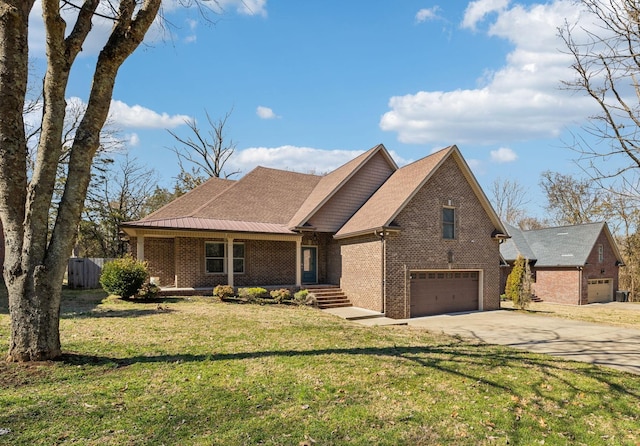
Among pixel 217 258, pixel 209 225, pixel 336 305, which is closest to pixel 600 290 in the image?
pixel 336 305

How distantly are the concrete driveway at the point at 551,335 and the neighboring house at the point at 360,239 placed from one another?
1625mm

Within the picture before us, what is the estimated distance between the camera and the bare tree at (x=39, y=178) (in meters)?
5.42

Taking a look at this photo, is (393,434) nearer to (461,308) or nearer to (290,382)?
(290,382)

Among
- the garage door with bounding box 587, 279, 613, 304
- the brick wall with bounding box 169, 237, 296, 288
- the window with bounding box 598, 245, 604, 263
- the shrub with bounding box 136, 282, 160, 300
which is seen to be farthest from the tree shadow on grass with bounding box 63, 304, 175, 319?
the window with bounding box 598, 245, 604, 263

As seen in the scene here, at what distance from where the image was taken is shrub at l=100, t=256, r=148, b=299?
12.7 meters

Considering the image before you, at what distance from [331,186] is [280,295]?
6.55 metres

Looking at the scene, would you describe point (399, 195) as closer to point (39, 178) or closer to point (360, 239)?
point (360, 239)

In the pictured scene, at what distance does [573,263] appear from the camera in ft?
77.3

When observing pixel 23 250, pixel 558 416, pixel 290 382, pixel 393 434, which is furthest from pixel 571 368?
pixel 23 250

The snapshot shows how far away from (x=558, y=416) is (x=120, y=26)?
886 cm

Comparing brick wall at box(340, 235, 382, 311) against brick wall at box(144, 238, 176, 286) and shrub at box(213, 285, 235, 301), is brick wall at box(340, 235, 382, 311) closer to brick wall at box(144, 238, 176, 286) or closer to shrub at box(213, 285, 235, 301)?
shrub at box(213, 285, 235, 301)

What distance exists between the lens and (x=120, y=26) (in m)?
6.12

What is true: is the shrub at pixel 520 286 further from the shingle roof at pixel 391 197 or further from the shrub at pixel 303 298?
the shrub at pixel 303 298

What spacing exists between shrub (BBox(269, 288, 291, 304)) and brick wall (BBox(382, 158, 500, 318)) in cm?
396
